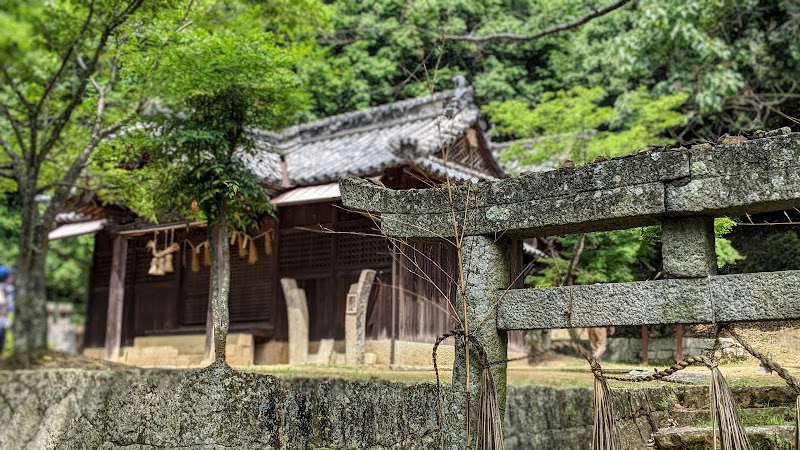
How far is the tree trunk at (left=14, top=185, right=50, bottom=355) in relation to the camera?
1052 centimetres

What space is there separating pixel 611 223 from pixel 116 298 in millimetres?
14055

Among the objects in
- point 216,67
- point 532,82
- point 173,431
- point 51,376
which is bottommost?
point 173,431

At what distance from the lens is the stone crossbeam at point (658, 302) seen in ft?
18.1

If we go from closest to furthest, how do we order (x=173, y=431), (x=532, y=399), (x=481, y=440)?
(x=481, y=440), (x=173, y=431), (x=532, y=399)

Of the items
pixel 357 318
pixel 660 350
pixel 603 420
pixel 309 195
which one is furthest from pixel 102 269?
pixel 603 420

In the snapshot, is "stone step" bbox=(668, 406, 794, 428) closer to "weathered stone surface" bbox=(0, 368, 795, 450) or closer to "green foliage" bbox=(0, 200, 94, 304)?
"weathered stone surface" bbox=(0, 368, 795, 450)

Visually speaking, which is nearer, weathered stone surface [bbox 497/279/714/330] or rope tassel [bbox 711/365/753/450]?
rope tassel [bbox 711/365/753/450]

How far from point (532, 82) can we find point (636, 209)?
2163 cm

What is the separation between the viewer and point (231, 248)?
56.4ft

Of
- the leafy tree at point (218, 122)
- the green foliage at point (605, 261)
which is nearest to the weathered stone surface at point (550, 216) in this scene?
the leafy tree at point (218, 122)

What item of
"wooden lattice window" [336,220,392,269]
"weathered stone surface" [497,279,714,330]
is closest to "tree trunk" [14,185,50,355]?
"wooden lattice window" [336,220,392,269]

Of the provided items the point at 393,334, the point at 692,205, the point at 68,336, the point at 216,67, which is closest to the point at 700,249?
the point at 692,205

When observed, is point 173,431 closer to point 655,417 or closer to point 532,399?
point 532,399

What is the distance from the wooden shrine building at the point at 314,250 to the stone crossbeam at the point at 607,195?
6259mm
